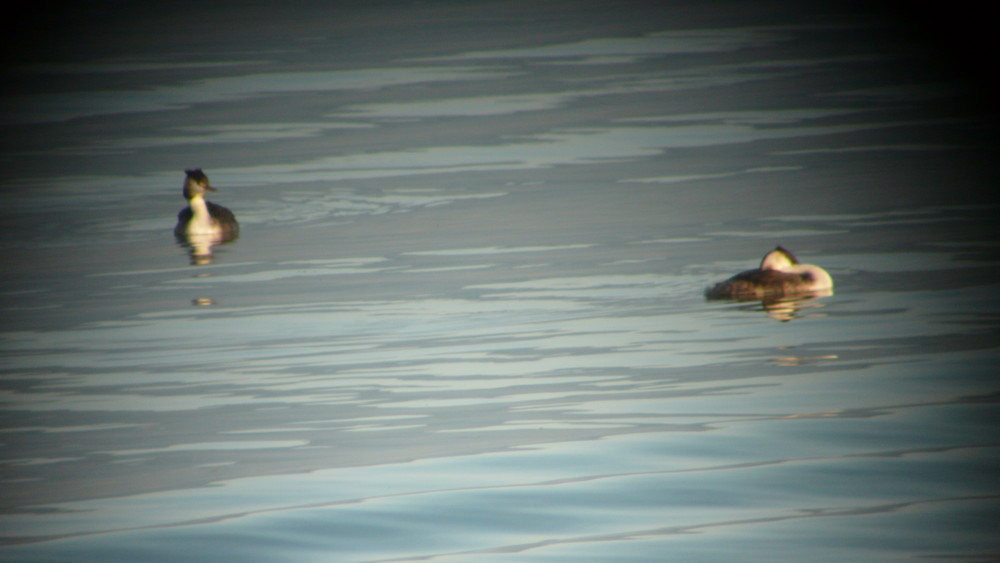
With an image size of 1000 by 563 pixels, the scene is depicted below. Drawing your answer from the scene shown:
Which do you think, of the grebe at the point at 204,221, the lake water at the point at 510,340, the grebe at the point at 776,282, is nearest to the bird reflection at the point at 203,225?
the grebe at the point at 204,221

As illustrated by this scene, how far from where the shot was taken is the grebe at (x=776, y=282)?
12.9 m

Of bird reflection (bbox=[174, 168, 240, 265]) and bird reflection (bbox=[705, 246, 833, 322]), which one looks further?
bird reflection (bbox=[174, 168, 240, 265])

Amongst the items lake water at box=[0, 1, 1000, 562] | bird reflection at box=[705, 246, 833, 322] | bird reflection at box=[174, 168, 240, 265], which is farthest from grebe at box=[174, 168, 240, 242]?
bird reflection at box=[705, 246, 833, 322]

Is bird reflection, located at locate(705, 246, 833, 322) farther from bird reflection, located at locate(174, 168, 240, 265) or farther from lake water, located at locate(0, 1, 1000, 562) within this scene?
bird reflection, located at locate(174, 168, 240, 265)

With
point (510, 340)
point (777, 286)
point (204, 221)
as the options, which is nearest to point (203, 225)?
point (204, 221)

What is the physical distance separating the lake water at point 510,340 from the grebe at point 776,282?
0.18 meters

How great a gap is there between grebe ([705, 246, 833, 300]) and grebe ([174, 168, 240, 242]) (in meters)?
7.94

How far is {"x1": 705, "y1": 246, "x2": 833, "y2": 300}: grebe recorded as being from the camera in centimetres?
1286

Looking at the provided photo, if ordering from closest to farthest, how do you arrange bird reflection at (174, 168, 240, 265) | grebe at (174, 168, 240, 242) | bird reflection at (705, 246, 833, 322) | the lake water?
the lake water, bird reflection at (705, 246, 833, 322), bird reflection at (174, 168, 240, 265), grebe at (174, 168, 240, 242)

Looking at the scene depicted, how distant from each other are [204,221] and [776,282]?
27.7ft

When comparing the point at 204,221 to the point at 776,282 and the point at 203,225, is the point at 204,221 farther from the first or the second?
the point at 776,282

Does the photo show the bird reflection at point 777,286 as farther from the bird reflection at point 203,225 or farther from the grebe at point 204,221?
the grebe at point 204,221

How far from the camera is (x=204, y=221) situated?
18969 millimetres

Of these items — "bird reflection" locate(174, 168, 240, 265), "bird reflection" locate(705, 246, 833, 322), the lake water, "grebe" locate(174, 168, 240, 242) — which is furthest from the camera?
"grebe" locate(174, 168, 240, 242)
